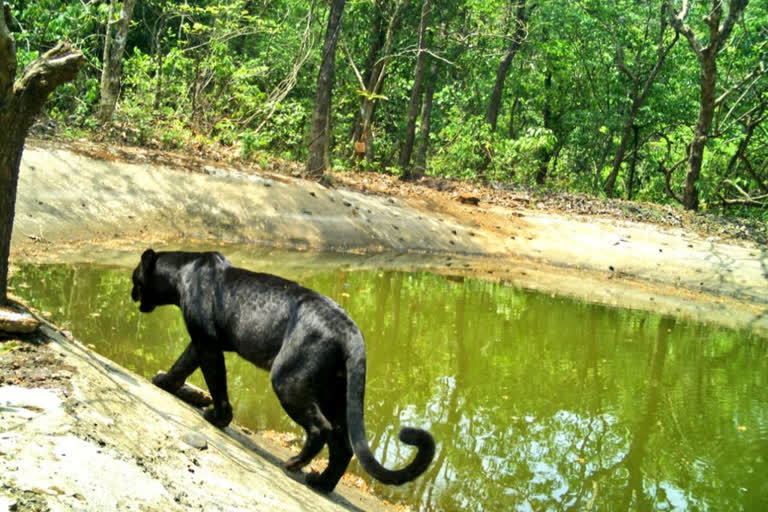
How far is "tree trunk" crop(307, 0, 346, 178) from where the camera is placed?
56.5 ft

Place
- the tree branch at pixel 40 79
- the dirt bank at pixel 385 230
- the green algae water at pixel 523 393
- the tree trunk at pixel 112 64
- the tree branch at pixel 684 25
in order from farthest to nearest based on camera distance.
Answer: the tree branch at pixel 684 25
the tree trunk at pixel 112 64
the dirt bank at pixel 385 230
the green algae water at pixel 523 393
the tree branch at pixel 40 79

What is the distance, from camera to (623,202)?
68.3 ft

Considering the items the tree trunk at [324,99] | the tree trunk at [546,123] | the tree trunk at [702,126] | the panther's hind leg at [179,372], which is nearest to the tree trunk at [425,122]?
the tree trunk at [546,123]

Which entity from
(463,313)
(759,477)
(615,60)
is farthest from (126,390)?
(615,60)

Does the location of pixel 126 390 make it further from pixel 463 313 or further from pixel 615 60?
pixel 615 60

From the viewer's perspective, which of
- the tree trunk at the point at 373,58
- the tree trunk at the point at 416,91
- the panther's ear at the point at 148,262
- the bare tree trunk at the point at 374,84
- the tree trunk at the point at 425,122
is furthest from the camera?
the tree trunk at the point at 425,122

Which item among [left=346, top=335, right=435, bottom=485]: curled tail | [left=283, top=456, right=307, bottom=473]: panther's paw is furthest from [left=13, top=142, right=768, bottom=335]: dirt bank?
[left=346, top=335, right=435, bottom=485]: curled tail

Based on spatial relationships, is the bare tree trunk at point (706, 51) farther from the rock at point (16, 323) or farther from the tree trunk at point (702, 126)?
the rock at point (16, 323)

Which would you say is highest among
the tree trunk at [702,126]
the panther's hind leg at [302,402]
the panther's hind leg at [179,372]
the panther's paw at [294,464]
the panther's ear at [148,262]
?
the tree trunk at [702,126]

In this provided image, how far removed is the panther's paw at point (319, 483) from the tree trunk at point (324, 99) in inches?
518

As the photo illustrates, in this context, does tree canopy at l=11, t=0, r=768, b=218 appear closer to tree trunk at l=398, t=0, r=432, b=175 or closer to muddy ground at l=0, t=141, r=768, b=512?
tree trunk at l=398, t=0, r=432, b=175

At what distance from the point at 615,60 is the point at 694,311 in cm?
1389

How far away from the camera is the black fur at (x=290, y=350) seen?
454 cm

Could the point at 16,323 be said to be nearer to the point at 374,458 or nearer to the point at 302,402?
the point at 302,402
